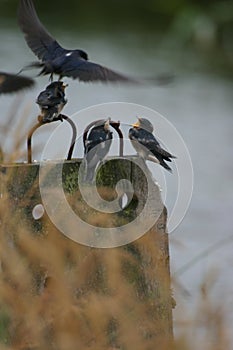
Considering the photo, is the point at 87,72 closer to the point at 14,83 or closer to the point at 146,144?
the point at 14,83

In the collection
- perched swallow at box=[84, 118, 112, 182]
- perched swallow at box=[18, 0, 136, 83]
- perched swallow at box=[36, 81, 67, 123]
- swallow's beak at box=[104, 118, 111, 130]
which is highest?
perched swallow at box=[18, 0, 136, 83]

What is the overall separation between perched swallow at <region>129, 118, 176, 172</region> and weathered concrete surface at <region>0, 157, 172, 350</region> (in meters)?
0.26

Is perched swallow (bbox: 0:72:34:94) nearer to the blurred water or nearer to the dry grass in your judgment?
the dry grass

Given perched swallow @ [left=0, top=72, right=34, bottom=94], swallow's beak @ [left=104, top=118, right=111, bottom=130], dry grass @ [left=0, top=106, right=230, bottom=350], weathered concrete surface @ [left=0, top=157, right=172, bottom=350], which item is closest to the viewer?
dry grass @ [left=0, top=106, right=230, bottom=350]

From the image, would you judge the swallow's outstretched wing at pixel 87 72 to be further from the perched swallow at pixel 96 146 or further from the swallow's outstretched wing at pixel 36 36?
the perched swallow at pixel 96 146

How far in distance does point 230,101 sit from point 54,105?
5.15 metres

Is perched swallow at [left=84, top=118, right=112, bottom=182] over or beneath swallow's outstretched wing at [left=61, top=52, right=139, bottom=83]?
beneath

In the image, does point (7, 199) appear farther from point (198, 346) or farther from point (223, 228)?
point (223, 228)

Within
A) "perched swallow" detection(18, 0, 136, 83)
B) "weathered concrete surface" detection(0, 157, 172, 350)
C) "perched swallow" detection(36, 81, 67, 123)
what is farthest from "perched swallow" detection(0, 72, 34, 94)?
"weathered concrete surface" detection(0, 157, 172, 350)

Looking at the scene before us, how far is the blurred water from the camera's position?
5.66 metres

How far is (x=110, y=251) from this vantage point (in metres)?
2.71

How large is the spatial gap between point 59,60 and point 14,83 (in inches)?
5.5

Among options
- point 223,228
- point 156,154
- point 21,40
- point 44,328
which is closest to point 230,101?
point 21,40

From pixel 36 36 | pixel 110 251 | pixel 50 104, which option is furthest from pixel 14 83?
pixel 110 251
